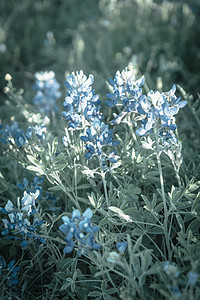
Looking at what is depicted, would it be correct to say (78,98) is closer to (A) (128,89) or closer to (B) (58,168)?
(A) (128,89)

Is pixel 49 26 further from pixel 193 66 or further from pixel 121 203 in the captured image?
pixel 121 203

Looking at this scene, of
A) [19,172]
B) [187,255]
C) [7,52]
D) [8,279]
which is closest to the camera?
[187,255]

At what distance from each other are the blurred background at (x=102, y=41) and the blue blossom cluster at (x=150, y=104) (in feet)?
4.20

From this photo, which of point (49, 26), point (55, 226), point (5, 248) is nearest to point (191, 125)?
point (55, 226)

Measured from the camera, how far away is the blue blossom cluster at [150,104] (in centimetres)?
152

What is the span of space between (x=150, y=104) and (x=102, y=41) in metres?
2.66

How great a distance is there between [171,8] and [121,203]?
3.01 metres

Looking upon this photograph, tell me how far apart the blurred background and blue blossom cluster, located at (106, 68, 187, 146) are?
1281 millimetres

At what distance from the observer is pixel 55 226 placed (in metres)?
1.98

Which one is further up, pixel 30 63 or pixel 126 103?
pixel 126 103

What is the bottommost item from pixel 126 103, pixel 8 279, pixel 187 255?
pixel 8 279

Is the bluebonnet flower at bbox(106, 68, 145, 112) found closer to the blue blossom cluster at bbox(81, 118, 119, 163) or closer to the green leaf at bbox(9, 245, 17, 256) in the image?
the blue blossom cluster at bbox(81, 118, 119, 163)

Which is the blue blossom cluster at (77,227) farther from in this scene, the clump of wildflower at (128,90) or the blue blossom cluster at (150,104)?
the clump of wildflower at (128,90)

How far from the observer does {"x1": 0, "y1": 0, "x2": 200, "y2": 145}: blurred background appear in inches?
135
